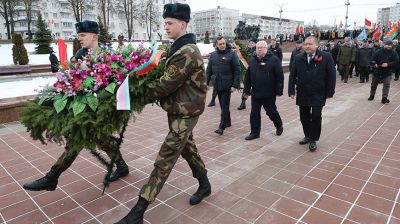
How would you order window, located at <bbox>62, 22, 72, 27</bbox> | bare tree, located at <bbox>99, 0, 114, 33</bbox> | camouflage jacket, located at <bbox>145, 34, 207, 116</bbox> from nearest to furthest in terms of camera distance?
camouflage jacket, located at <bbox>145, 34, 207, 116</bbox>
bare tree, located at <bbox>99, 0, 114, 33</bbox>
window, located at <bbox>62, 22, 72, 27</bbox>

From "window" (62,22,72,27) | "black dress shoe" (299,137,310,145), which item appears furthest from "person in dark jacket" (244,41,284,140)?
"window" (62,22,72,27)

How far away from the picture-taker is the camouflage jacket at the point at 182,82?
2655 mm

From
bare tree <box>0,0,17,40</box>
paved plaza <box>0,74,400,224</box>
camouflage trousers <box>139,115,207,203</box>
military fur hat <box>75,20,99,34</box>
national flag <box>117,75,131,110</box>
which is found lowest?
paved plaza <box>0,74,400,224</box>

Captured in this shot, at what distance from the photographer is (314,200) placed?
10.8 ft

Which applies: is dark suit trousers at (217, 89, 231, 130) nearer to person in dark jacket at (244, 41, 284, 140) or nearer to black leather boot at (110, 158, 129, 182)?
person in dark jacket at (244, 41, 284, 140)

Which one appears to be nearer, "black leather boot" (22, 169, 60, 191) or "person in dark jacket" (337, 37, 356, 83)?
"black leather boot" (22, 169, 60, 191)

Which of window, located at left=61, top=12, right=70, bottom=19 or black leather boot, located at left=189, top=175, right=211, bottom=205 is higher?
window, located at left=61, top=12, right=70, bottom=19

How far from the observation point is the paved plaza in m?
3.07

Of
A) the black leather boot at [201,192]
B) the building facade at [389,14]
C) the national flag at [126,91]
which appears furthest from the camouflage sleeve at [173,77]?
the building facade at [389,14]

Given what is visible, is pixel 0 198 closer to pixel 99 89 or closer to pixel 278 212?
pixel 99 89

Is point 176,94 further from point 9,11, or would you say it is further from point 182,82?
point 9,11

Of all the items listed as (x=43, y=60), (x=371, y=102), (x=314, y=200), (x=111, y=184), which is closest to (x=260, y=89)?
(x=314, y=200)

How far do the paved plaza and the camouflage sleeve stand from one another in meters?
1.26

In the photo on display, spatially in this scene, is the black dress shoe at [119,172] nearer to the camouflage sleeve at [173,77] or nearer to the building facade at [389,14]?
the camouflage sleeve at [173,77]
